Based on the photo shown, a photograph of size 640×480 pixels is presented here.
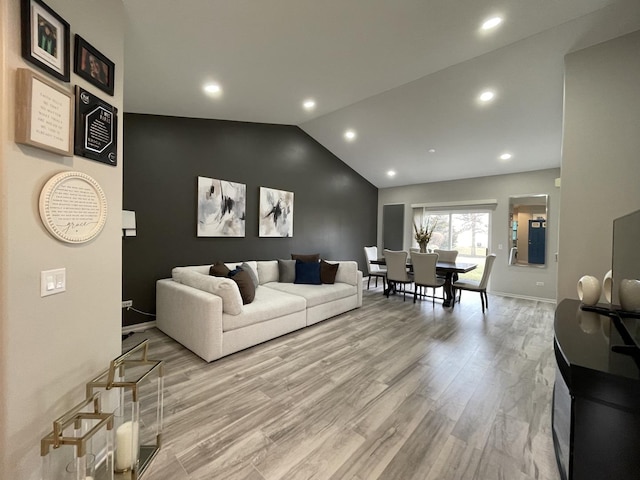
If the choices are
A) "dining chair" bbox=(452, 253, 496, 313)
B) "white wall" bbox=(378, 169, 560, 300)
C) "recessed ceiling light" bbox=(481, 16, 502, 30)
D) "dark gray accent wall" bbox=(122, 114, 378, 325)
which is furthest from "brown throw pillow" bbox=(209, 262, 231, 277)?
"white wall" bbox=(378, 169, 560, 300)

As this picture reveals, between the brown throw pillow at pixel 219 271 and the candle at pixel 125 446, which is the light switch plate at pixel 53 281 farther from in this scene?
the brown throw pillow at pixel 219 271

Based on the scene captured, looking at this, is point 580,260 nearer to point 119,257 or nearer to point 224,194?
point 119,257

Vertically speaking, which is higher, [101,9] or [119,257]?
[101,9]

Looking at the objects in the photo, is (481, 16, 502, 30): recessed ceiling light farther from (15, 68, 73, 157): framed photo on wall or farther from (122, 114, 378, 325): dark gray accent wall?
(122, 114, 378, 325): dark gray accent wall

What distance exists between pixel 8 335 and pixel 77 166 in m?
0.80

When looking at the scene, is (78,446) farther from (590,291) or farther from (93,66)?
(590,291)

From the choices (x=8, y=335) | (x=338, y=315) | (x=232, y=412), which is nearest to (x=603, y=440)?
(x=232, y=412)

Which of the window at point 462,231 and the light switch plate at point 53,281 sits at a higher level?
the window at point 462,231

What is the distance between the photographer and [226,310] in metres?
2.64

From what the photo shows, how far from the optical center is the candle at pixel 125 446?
1.27 m

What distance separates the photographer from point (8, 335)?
1023 millimetres

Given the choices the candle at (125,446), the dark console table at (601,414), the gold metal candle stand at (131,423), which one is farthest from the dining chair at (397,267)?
the candle at (125,446)

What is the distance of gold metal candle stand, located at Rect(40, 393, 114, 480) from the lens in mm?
947

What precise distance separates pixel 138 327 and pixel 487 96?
221 inches
